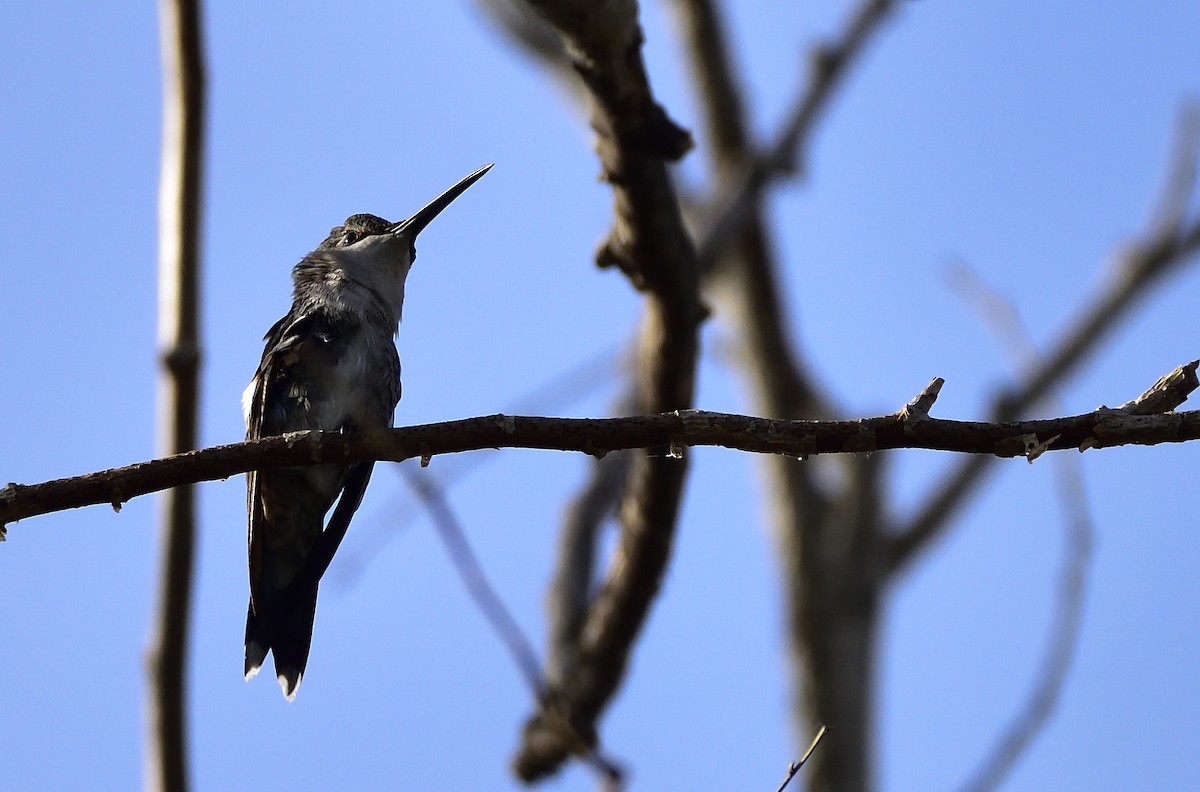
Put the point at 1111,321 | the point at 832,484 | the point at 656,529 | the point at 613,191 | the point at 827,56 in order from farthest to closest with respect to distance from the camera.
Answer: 1. the point at 832,484
2. the point at 1111,321
3. the point at 827,56
4. the point at 656,529
5. the point at 613,191

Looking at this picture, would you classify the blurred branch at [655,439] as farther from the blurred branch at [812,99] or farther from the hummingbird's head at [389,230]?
the blurred branch at [812,99]

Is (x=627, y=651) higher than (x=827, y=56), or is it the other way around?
(x=827, y=56)

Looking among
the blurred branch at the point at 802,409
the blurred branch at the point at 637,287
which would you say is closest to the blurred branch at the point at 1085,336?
the blurred branch at the point at 802,409

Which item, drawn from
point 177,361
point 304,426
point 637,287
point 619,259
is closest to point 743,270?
point 637,287

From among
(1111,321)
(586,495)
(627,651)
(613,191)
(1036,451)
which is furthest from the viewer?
(1111,321)

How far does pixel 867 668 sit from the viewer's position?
398 inches

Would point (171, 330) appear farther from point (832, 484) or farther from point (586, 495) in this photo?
point (832, 484)

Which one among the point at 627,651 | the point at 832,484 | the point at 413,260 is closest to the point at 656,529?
the point at 627,651

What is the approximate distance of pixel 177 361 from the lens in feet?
13.3

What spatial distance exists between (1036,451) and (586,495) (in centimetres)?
448

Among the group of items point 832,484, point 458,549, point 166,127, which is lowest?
point 458,549

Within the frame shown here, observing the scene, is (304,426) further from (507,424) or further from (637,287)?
(507,424)

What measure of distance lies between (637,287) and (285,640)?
7.80 ft

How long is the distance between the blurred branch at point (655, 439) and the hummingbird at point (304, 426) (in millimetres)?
1998
